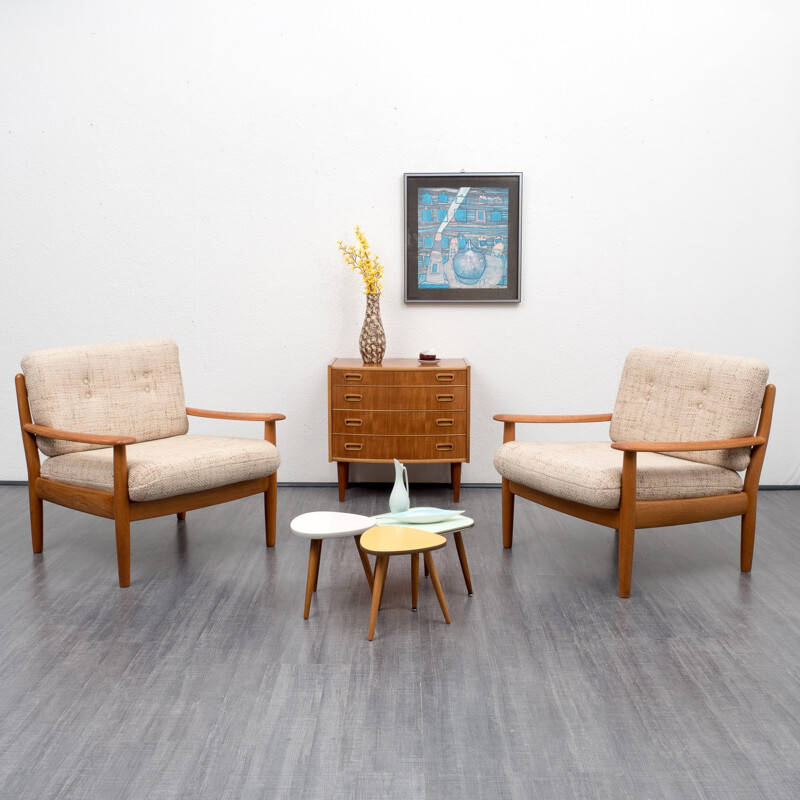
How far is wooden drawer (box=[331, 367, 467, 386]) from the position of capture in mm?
4461

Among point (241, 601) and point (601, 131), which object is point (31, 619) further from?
point (601, 131)

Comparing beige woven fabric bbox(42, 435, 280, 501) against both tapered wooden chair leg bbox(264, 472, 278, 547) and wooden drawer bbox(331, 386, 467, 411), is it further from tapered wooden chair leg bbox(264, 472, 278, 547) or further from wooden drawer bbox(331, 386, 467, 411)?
wooden drawer bbox(331, 386, 467, 411)

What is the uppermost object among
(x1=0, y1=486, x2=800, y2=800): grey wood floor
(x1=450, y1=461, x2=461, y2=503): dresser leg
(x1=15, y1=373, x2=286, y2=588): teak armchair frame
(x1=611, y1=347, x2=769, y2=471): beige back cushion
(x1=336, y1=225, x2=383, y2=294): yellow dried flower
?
(x1=336, y1=225, x2=383, y2=294): yellow dried flower

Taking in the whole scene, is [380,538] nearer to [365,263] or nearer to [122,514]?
[122,514]

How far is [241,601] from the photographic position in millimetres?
3107

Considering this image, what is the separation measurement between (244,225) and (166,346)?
3.65ft

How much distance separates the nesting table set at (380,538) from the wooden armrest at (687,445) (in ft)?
2.22

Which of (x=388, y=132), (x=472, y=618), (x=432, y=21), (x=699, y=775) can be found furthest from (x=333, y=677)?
(x=432, y=21)

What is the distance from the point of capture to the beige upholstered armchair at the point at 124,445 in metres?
3.28

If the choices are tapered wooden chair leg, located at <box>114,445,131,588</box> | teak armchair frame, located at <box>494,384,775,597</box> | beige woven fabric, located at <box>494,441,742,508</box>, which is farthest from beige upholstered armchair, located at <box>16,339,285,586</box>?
teak armchair frame, located at <box>494,384,775,597</box>

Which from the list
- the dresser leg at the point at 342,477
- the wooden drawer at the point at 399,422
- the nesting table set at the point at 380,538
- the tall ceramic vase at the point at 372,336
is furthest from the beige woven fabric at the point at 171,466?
the tall ceramic vase at the point at 372,336

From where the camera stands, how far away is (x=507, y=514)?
3.75 m

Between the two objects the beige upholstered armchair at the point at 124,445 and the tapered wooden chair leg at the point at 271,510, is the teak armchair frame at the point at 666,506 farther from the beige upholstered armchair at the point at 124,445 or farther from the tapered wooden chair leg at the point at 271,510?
the beige upholstered armchair at the point at 124,445

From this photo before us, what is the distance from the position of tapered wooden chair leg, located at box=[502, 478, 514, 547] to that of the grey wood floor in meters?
0.07
